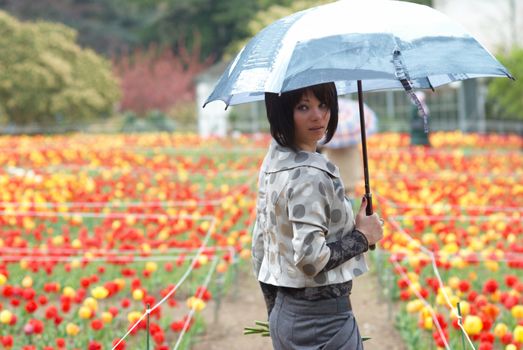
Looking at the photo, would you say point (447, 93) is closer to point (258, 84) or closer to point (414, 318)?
point (414, 318)

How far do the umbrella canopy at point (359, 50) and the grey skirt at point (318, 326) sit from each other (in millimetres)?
708

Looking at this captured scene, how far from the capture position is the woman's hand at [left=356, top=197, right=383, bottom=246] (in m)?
2.70

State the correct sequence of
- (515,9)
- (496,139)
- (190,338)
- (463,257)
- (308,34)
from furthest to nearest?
(515,9) → (496,139) → (463,257) → (190,338) → (308,34)

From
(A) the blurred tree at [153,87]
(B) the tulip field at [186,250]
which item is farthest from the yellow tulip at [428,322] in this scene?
(A) the blurred tree at [153,87]

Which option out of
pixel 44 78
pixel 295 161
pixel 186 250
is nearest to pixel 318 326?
pixel 295 161

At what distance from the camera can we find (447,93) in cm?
2684

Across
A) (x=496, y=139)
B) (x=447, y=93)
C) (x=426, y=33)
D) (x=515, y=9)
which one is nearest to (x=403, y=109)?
(x=447, y=93)

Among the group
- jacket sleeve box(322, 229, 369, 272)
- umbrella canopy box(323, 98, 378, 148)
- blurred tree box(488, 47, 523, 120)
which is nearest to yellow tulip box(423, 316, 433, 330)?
jacket sleeve box(322, 229, 369, 272)

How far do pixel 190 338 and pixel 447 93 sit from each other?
23.3m

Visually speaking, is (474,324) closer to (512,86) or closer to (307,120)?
(307,120)

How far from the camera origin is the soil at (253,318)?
491cm

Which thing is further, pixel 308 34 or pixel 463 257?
pixel 463 257

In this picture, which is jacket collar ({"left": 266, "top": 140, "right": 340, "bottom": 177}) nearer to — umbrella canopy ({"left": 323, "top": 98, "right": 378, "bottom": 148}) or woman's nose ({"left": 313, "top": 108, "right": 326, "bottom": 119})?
woman's nose ({"left": 313, "top": 108, "right": 326, "bottom": 119})

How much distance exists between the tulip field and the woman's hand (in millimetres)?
462
